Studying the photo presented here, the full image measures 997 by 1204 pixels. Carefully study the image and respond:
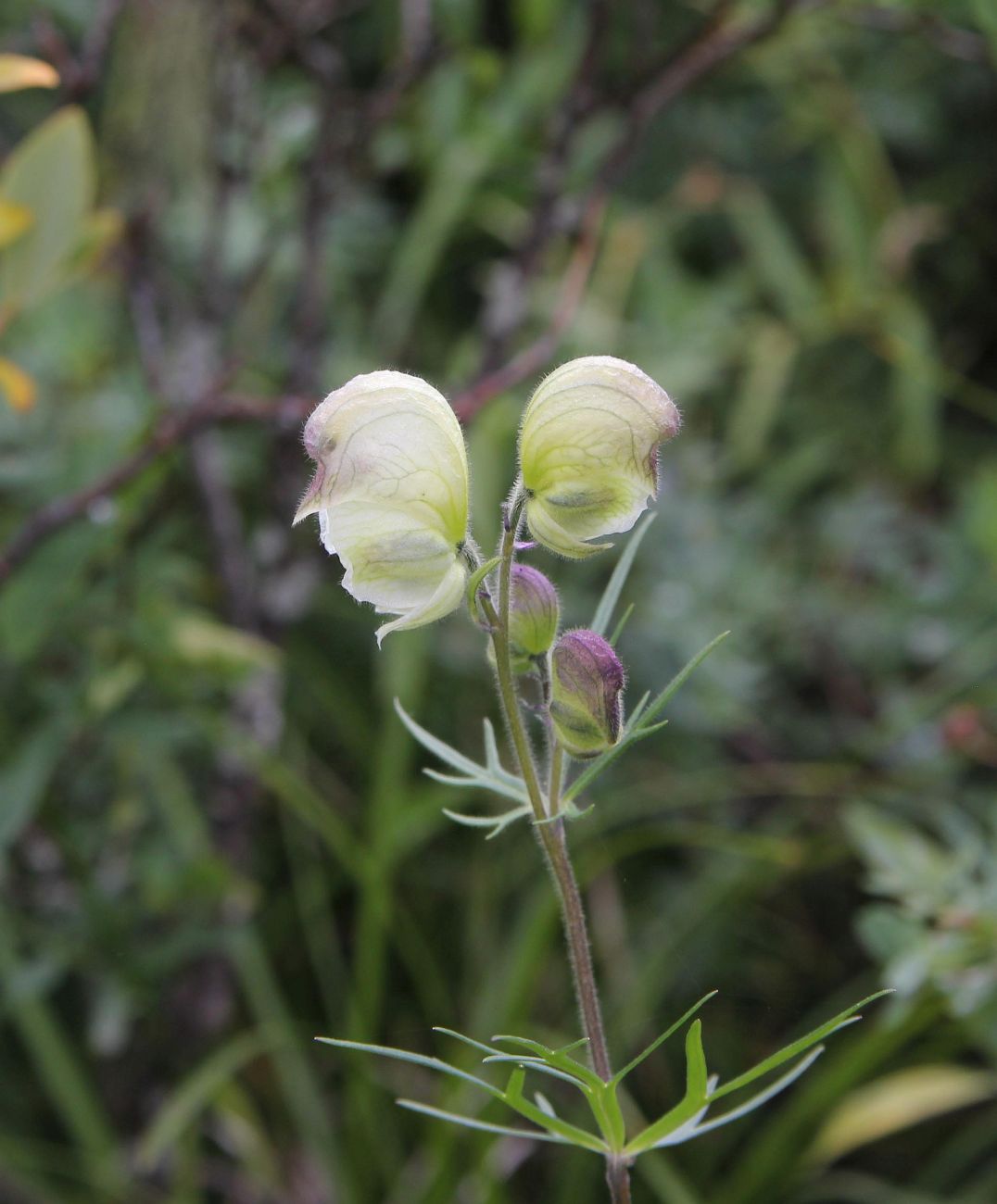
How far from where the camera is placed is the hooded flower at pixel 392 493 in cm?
52

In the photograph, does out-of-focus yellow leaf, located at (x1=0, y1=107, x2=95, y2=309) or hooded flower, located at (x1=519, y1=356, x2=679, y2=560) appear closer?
hooded flower, located at (x1=519, y1=356, x2=679, y2=560)

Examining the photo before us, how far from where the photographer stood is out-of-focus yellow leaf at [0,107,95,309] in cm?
101

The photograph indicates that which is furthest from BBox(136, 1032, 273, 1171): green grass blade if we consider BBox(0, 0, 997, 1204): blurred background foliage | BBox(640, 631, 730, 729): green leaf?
BBox(640, 631, 730, 729): green leaf

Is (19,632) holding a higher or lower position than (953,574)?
higher

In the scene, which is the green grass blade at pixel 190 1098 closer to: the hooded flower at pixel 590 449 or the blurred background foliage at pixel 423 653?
the blurred background foliage at pixel 423 653

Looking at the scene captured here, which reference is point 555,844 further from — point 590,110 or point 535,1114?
point 590,110

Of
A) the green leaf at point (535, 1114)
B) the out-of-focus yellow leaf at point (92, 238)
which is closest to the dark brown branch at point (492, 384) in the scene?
the out-of-focus yellow leaf at point (92, 238)

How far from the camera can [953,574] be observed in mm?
1551

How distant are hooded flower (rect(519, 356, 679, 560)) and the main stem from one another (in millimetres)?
20

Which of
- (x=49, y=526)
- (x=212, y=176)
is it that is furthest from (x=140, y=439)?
(x=212, y=176)

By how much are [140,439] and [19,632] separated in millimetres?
190

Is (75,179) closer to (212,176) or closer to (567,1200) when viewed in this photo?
(212,176)

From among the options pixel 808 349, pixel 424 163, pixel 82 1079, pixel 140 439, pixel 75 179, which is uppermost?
pixel 75 179

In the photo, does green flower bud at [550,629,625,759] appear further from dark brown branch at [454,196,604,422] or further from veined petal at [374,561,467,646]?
dark brown branch at [454,196,604,422]
